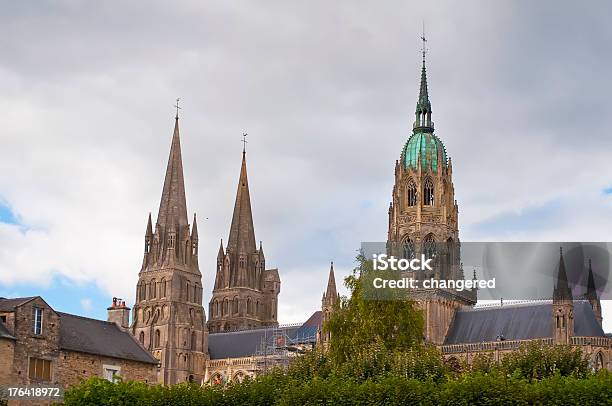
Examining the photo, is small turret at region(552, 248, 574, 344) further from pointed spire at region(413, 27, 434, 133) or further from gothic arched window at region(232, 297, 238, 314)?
gothic arched window at region(232, 297, 238, 314)

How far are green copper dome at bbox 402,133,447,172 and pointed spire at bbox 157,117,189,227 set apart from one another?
106 feet

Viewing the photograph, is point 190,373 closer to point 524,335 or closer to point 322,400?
point 524,335

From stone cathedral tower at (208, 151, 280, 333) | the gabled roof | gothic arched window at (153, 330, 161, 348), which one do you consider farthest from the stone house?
stone cathedral tower at (208, 151, 280, 333)

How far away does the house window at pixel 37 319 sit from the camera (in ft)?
182

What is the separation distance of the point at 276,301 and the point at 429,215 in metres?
44.1

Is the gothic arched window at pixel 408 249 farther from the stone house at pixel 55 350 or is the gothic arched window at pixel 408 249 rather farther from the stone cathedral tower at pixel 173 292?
the stone house at pixel 55 350

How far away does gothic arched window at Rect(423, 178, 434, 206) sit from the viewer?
120250mm

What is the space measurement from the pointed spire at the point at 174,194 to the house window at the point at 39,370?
274 ft

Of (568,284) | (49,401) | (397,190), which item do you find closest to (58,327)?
(49,401)

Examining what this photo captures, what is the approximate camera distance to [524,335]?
108875mm

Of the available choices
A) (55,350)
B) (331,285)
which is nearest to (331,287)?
(331,285)

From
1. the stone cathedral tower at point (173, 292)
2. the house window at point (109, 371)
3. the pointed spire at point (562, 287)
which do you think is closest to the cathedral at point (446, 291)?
the pointed spire at point (562, 287)

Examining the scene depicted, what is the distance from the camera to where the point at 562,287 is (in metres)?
99.1

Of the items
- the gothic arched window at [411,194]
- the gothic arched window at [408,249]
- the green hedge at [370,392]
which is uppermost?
the gothic arched window at [411,194]
